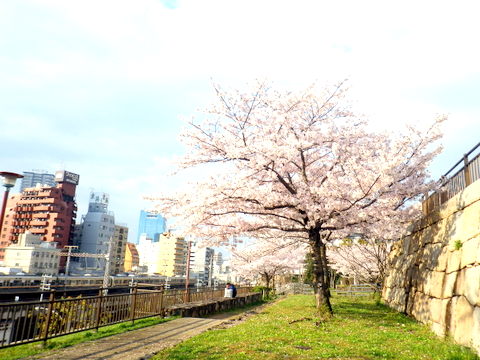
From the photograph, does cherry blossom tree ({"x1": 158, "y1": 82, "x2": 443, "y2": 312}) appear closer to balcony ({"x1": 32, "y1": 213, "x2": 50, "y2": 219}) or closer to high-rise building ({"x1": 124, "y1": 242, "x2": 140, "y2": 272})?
balcony ({"x1": 32, "y1": 213, "x2": 50, "y2": 219})

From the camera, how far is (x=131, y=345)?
900 centimetres

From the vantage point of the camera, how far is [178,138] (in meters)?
14.7

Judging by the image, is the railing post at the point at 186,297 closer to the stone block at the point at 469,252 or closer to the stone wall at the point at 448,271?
the stone wall at the point at 448,271

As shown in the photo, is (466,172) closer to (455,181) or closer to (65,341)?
(455,181)

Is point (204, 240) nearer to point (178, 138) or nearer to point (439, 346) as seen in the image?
point (178, 138)

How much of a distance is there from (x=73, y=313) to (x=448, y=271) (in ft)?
36.3

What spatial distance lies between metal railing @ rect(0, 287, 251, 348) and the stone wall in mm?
9838

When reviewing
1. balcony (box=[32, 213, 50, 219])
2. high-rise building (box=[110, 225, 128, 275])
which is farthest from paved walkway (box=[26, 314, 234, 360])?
high-rise building (box=[110, 225, 128, 275])

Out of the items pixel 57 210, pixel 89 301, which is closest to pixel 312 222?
pixel 89 301

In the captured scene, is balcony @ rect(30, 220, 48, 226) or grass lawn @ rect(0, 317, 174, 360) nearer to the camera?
grass lawn @ rect(0, 317, 174, 360)

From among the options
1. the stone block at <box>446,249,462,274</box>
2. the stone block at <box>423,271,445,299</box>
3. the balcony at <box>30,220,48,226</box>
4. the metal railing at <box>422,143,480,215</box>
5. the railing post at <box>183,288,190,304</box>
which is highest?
the balcony at <box>30,220,48,226</box>

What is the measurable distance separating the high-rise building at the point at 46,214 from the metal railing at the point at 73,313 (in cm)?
9409

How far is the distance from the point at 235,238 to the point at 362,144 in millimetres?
6829

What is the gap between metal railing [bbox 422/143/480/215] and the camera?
10391 millimetres
